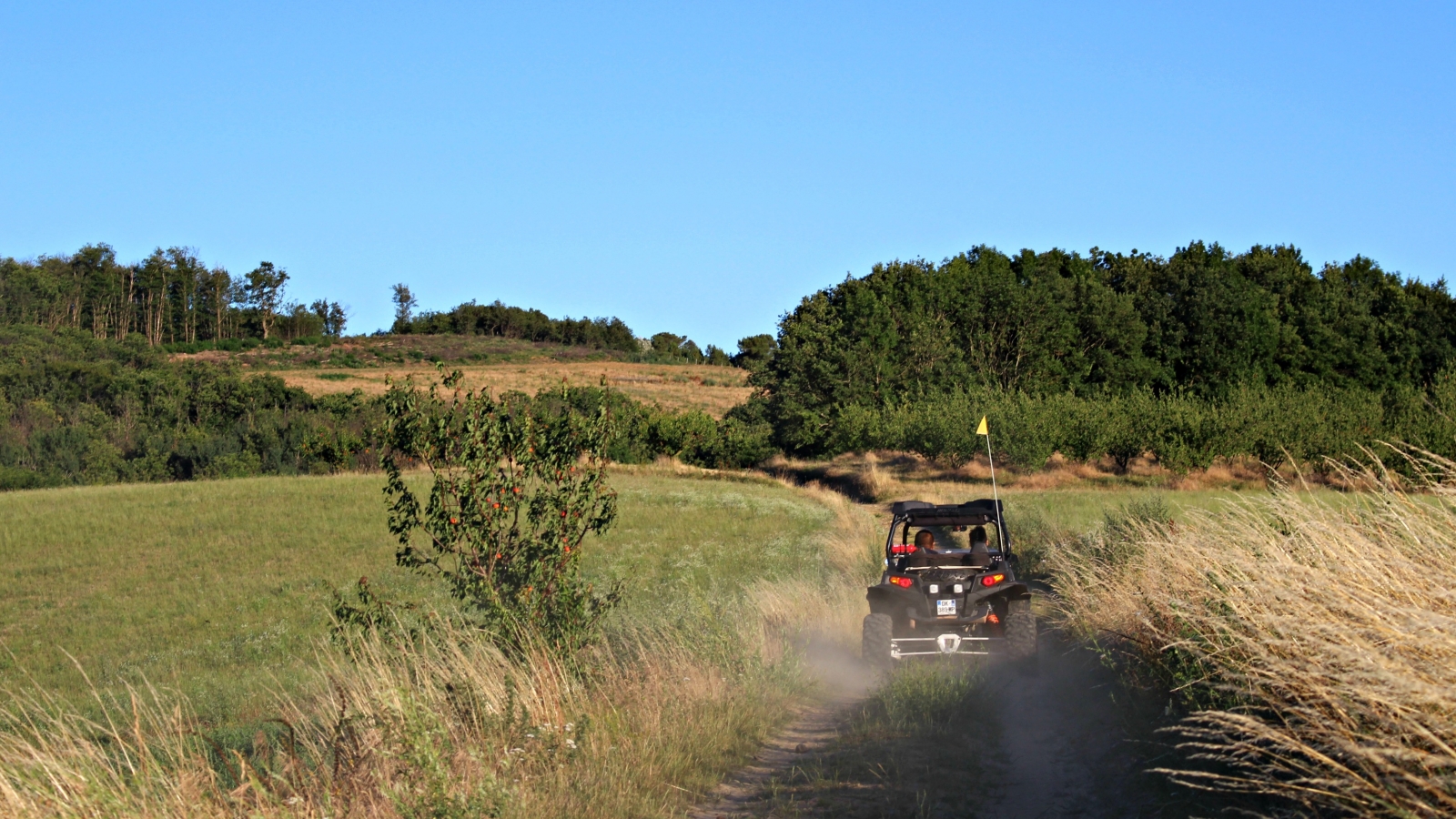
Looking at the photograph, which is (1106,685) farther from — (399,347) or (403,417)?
(399,347)

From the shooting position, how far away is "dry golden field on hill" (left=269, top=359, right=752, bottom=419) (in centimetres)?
8844

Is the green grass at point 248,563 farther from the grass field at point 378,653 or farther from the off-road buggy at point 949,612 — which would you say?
the off-road buggy at point 949,612

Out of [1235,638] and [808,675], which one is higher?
[1235,638]

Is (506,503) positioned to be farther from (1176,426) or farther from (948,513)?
(1176,426)

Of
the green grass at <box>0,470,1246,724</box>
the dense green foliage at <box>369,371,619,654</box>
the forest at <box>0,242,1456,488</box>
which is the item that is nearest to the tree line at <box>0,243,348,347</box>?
the forest at <box>0,242,1456,488</box>

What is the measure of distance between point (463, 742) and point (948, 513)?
6060 millimetres

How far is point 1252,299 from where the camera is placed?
218ft

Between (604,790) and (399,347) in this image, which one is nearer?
(604,790)

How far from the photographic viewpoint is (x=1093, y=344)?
69875mm

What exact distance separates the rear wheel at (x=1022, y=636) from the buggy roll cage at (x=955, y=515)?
1.20 metres

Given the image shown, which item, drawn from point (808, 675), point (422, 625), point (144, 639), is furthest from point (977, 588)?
point (144, 639)

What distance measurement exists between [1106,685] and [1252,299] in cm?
6497

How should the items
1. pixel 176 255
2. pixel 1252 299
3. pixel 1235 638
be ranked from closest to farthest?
pixel 1235 638
pixel 1252 299
pixel 176 255

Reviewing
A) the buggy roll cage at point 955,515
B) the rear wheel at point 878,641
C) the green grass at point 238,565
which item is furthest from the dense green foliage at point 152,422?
the rear wheel at point 878,641
